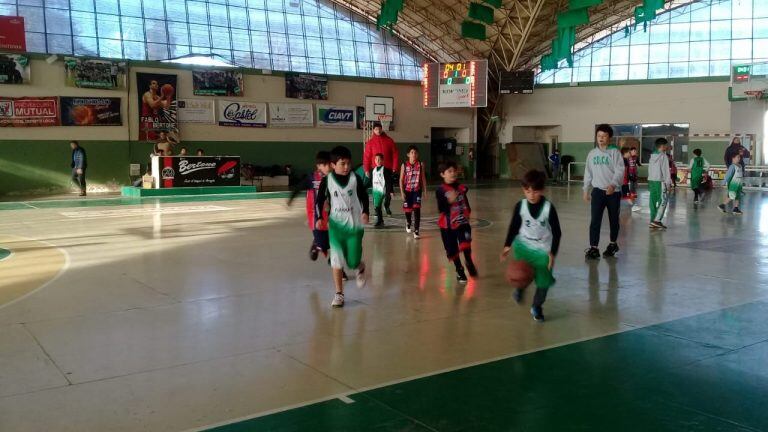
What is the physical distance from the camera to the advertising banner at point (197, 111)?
25.9 metres

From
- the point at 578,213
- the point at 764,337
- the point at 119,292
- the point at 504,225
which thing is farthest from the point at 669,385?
the point at 578,213

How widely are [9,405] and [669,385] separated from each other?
4.03 meters

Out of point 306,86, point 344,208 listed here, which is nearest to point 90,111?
point 306,86

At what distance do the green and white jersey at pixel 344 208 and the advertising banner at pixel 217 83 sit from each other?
21217 mm

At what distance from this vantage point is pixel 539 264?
583 centimetres

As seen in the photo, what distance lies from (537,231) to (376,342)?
5.76 feet

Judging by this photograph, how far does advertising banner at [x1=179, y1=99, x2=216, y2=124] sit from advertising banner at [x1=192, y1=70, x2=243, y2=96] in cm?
35

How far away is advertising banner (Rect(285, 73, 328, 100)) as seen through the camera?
93.5 ft

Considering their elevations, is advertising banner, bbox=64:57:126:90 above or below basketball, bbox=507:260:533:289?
above

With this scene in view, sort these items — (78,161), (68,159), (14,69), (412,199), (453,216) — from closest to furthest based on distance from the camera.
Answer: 1. (453,216)
2. (412,199)
3. (78,161)
4. (14,69)
5. (68,159)

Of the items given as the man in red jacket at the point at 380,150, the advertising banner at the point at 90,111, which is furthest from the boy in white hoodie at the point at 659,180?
the advertising banner at the point at 90,111

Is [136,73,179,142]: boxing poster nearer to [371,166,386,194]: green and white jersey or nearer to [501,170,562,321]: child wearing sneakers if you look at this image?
[371,166,386,194]: green and white jersey

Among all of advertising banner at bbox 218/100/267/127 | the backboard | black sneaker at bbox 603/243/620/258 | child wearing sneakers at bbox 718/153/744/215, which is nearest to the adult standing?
advertising banner at bbox 218/100/267/127

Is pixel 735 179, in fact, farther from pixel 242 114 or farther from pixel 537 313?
pixel 242 114
